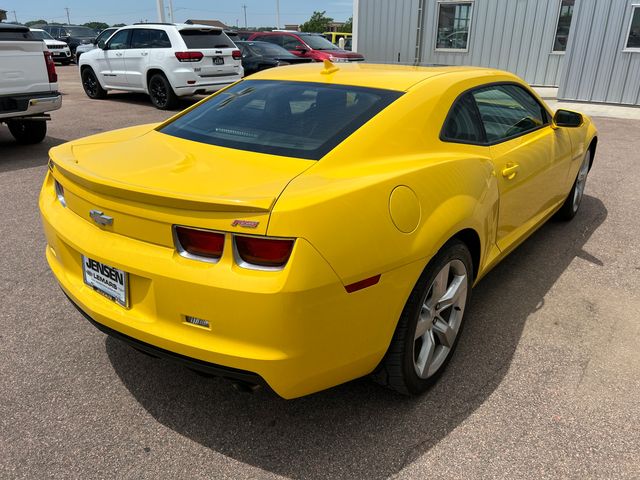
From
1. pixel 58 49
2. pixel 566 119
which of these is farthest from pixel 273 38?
pixel 566 119

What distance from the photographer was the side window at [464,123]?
279 cm

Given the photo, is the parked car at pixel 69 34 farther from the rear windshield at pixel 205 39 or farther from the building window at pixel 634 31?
the building window at pixel 634 31

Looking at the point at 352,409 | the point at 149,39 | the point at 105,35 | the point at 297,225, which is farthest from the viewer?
the point at 105,35

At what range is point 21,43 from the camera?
6820mm

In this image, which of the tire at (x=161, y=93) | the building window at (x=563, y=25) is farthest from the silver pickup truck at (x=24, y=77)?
the building window at (x=563, y=25)

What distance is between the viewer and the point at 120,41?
1212cm

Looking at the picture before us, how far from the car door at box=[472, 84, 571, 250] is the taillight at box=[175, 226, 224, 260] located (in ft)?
5.75

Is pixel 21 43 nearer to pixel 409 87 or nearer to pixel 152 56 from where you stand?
pixel 152 56

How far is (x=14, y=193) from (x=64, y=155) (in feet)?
12.4

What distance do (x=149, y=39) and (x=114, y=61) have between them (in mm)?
1363

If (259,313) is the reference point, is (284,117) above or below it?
above

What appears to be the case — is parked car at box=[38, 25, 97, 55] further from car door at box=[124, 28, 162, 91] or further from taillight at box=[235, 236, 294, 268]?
taillight at box=[235, 236, 294, 268]

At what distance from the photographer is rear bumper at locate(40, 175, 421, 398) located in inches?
73.1

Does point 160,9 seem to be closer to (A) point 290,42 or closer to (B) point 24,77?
(A) point 290,42
